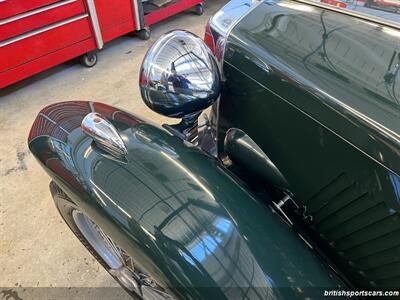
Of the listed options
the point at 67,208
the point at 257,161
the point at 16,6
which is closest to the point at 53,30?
the point at 16,6

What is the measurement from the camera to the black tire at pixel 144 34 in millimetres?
2845

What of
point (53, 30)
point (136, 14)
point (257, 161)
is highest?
point (257, 161)

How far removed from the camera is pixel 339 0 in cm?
83

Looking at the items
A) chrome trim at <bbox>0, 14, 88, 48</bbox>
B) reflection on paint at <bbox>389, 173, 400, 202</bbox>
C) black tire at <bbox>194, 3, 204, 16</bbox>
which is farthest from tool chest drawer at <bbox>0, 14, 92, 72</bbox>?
reflection on paint at <bbox>389, 173, 400, 202</bbox>

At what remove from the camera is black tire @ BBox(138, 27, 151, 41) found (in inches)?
112

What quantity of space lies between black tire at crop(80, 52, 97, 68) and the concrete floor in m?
0.04

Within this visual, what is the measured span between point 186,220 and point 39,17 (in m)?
2.05

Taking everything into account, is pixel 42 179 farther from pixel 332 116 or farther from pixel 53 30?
pixel 332 116

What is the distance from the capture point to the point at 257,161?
855 mm

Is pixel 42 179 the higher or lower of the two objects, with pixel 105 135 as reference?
lower

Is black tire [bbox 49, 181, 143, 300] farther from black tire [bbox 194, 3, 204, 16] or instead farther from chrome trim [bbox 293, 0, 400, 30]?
black tire [bbox 194, 3, 204, 16]

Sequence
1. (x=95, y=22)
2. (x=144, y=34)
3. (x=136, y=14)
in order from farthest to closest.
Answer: (x=144, y=34) → (x=136, y=14) → (x=95, y=22)

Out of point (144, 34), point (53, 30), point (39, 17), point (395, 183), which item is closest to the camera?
point (395, 183)

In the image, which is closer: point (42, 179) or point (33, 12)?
point (42, 179)
